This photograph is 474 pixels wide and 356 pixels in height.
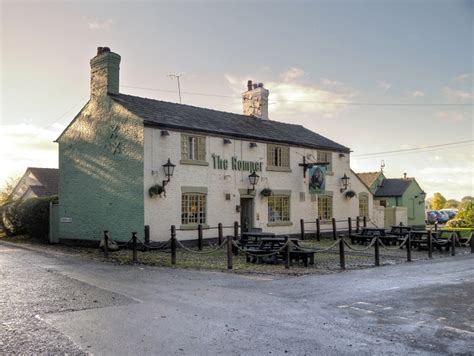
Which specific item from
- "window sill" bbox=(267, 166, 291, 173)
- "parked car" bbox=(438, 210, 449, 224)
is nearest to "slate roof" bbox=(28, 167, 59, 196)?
"window sill" bbox=(267, 166, 291, 173)

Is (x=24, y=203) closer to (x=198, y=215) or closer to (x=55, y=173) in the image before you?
(x=198, y=215)

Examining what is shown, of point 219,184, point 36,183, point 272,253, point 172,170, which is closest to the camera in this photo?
point 272,253

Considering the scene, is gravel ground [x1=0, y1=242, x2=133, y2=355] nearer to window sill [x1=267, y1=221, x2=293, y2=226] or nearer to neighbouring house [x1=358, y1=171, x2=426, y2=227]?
window sill [x1=267, y1=221, x2=293, y2=226]

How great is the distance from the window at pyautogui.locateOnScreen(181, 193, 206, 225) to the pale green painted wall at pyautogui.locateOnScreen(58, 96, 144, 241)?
2183 millimetres

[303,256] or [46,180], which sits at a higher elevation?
[46,180]

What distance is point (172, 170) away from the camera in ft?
65.6

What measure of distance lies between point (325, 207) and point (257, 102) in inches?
297

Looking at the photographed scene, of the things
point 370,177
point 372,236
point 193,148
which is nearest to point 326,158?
point 372,236

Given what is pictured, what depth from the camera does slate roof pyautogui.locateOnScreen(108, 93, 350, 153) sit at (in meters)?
20.9

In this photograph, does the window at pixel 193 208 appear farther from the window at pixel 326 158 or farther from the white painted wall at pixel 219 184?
the window at pixel 326 158

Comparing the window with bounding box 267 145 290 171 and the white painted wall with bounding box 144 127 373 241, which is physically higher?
the window with bounding box 267 145 290 171

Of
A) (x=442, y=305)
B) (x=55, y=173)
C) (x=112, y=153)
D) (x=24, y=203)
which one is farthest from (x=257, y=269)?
(x=55, y=173)

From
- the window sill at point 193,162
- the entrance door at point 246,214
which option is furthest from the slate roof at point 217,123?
the entrance door at point 246,214

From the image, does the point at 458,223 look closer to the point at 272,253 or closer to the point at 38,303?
the point at 272,253
